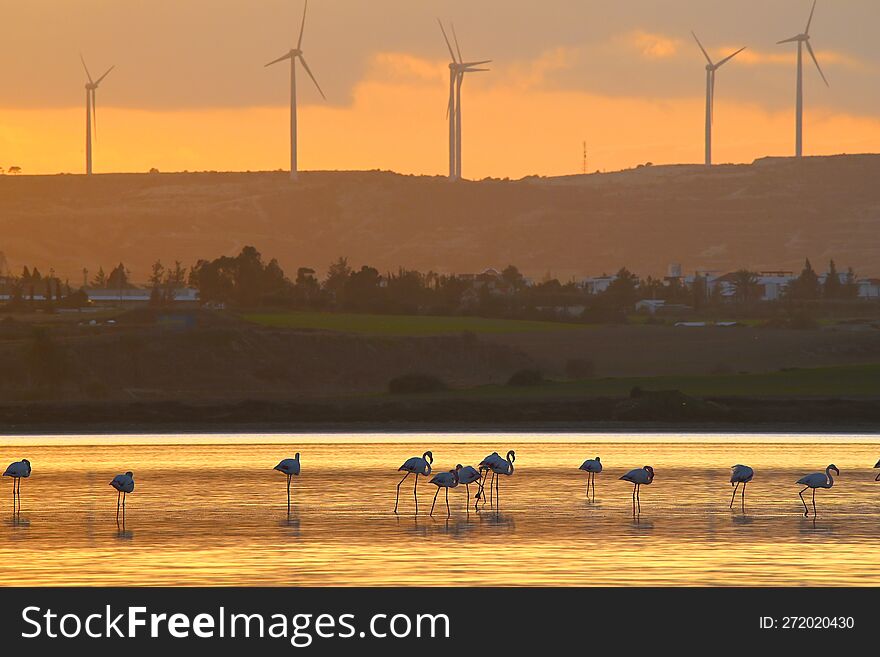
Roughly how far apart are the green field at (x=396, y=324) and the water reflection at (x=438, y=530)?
302 feet

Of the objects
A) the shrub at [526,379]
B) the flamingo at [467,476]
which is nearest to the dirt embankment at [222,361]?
the shrub at [526,379]

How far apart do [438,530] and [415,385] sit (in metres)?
70.1

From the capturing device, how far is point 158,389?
122500mm

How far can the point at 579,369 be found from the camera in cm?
13062

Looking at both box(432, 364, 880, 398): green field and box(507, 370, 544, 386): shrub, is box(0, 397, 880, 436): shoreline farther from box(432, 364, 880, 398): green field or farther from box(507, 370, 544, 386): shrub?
box(507, 370, 544, 386): shrub

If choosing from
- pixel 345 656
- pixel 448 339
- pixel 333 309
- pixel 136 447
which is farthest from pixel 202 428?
pixel 333 309

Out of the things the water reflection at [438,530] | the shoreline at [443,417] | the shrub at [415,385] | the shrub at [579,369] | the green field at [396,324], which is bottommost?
the water reflection at [438,530]

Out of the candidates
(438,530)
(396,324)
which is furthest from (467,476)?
(396,324)

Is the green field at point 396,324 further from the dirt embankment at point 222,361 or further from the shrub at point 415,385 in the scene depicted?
the shrub at point 415,385

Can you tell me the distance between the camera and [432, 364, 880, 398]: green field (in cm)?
10088

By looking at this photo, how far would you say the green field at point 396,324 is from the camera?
507 feet

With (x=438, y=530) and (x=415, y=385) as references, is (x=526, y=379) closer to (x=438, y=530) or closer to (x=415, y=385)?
(x=415, y=385)

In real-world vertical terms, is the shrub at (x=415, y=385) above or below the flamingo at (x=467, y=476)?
above

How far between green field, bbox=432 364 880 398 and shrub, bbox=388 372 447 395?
8.69 feet
